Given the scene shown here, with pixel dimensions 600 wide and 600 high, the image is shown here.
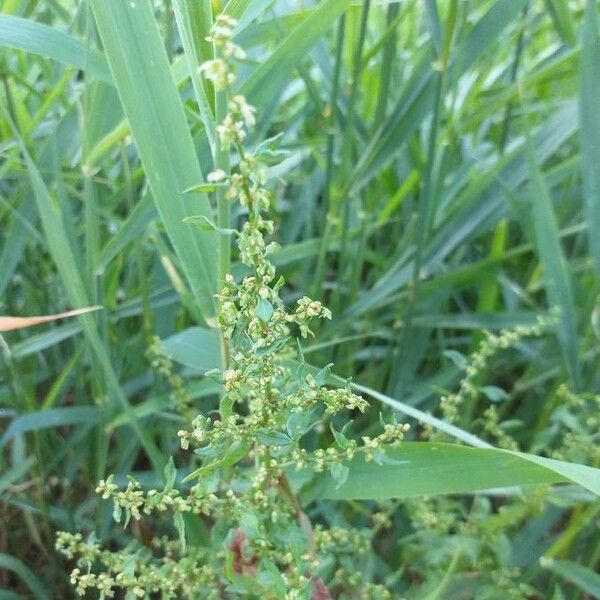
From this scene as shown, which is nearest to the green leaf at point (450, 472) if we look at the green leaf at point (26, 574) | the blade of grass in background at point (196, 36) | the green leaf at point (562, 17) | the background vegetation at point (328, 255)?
the background vegetation at point (328, 255)

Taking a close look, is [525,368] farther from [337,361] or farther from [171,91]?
[171,91]

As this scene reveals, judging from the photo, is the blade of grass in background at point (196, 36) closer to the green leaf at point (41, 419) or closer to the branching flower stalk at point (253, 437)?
the branching flower stalk at point (253, 437)

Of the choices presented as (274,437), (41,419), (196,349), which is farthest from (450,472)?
(41,419)

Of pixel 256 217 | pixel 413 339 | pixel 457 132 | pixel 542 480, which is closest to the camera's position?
pixel 256 217

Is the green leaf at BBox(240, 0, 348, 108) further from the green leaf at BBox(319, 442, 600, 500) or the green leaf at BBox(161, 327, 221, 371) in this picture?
the green leaf at BBox(319, 442, 600, 500)

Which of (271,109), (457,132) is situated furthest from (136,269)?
(457,132)

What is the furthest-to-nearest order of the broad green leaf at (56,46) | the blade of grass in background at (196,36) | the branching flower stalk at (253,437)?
the broad green leaf at (56,46) → the blade of grass in background at (196,36) → the branching flower stalk at (253,437)

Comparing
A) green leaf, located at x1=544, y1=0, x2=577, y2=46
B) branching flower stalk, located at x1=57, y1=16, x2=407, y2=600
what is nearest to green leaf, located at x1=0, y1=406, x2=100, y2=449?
branching flower stalk, located at x1=57, y1=16, x2=407, y2=600
